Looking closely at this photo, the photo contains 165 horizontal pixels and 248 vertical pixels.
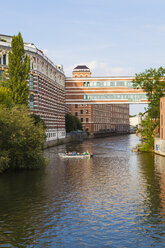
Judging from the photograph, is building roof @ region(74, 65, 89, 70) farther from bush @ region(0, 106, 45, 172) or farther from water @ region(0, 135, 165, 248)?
water @ region(0, 135, 165, 248)

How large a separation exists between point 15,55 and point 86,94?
56660mm

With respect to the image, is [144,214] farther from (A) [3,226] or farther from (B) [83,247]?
(A) [3,226]

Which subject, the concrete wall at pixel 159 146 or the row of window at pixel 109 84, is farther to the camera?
the row of window at pixel 109 84

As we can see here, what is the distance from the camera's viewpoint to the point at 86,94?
118 meters

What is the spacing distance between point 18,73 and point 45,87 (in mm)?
31925

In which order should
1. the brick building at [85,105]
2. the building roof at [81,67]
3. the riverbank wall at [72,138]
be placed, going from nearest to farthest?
the riverbank wall at [72,138] < the brick building at [85,105] < the building roof at [81,67]

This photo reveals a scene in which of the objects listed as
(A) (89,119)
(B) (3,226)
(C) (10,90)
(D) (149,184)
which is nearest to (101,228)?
(B) (3,226)

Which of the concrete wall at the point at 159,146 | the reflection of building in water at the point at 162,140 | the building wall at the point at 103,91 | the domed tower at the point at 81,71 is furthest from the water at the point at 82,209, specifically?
the domed tower at the point at 81,71

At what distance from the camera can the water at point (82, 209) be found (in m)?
21.5

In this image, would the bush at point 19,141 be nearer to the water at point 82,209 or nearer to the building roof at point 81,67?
the water at point 82,209

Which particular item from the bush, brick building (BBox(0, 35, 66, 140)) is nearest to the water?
the bush

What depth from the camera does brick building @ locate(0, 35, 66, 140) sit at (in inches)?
3225

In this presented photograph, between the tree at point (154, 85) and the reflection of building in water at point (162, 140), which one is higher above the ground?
the tree at point (154, 85)

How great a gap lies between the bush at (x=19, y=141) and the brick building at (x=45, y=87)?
31.4m
